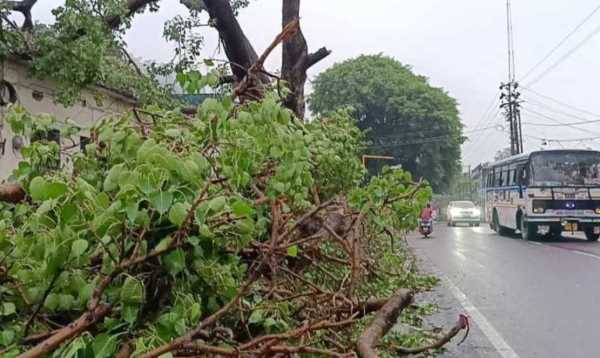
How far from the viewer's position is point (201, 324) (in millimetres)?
2064

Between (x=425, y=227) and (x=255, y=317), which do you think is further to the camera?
(x=425, y=227)

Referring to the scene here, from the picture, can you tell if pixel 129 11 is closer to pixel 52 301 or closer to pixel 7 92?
pixel 7 92

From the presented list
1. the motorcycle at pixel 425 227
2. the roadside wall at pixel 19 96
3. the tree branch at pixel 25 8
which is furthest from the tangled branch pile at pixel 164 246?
the motorcycle at pixel 425 227

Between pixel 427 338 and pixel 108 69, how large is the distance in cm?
686

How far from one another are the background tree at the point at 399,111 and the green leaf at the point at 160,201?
4040 centimetres

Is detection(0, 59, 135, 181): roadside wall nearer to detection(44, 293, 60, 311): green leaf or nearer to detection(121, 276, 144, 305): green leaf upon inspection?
detection(44, 293, 60, 311): green leaf

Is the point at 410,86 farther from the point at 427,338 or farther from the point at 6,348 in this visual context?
the point at 6,348

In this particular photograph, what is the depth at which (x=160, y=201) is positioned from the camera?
1833 mm

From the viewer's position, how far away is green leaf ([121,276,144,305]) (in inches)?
77.5

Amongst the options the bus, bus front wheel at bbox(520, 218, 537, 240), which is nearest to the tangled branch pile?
the bus

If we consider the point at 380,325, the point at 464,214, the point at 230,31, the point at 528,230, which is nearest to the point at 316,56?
the point at 230,31

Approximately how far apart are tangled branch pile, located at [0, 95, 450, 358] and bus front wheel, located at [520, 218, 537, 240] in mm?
19154

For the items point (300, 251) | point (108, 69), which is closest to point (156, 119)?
point (300, 251)

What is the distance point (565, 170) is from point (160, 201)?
20223 millimetres
